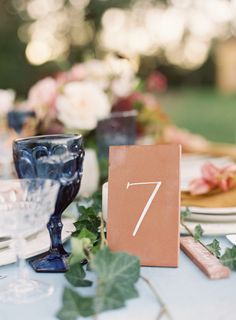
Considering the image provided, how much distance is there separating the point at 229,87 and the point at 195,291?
14.1 m

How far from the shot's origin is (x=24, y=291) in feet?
2.78

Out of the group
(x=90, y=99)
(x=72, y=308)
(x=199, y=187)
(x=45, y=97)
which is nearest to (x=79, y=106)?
(x=90, y=99)

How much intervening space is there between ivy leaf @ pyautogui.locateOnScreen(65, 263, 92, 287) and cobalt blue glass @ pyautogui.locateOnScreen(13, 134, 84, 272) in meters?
0.08

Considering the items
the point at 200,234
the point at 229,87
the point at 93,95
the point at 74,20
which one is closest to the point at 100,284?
the point at 200,234

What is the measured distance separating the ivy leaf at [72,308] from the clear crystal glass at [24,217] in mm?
106

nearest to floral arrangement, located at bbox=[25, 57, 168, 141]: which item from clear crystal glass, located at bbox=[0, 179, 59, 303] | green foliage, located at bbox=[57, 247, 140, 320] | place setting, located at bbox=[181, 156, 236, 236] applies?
place setting, located at bbox=[181, 156, 236, 236]

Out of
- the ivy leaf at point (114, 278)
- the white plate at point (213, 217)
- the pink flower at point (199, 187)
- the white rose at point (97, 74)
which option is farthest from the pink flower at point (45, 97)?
the ivy leaf at point (114, 278)

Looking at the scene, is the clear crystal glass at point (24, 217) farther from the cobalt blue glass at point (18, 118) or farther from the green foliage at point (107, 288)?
the cobalt blue glass at point (18, 118)

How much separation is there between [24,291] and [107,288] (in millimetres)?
150

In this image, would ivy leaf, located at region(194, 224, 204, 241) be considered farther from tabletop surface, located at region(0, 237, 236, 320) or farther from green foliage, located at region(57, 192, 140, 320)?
green foliage, located at region(57, 192, 140, 320)

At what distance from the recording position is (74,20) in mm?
6305

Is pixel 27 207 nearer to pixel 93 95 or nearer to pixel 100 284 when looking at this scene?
pixel 100 284

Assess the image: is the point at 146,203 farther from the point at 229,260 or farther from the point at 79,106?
the point at 79,106

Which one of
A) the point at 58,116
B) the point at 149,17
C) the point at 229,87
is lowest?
the point at 229,87
